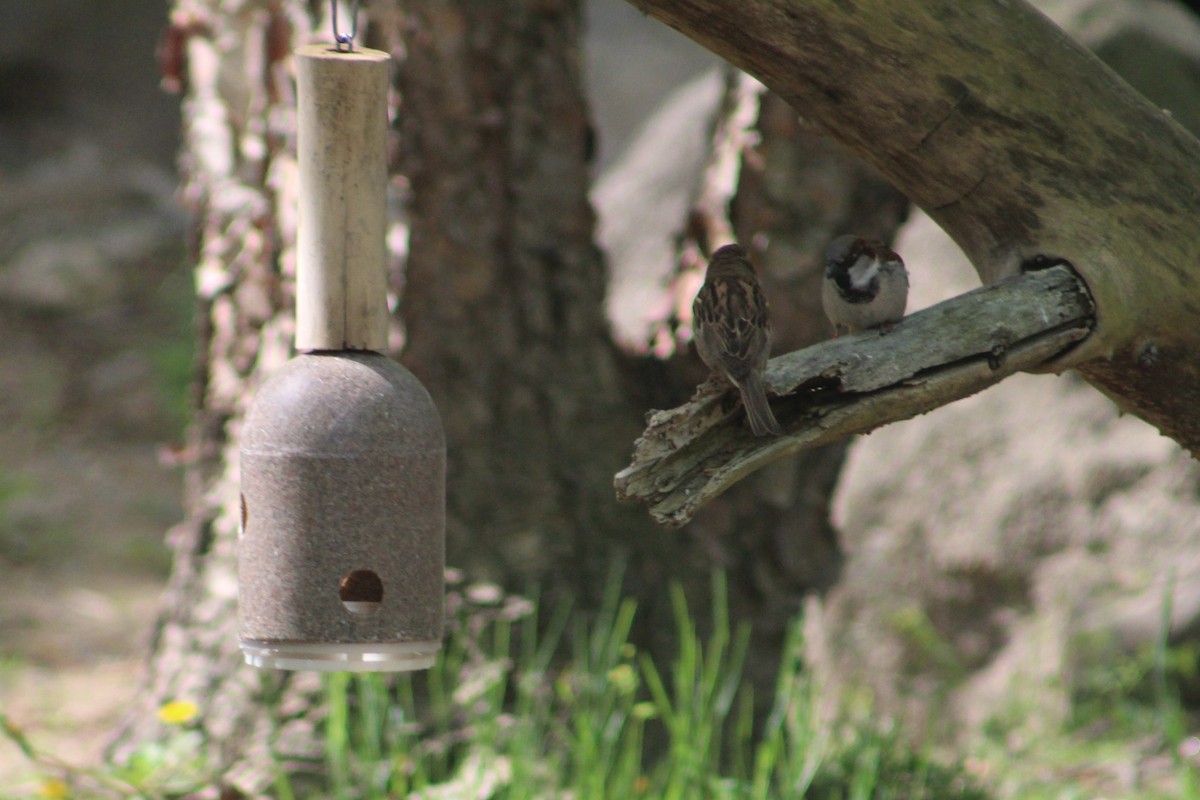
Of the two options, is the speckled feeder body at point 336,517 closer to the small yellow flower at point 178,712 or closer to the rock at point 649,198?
the small yellow flower at point 178,712

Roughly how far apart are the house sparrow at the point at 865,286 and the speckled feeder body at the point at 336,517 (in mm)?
827

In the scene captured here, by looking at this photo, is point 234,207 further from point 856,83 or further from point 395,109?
point 856,83

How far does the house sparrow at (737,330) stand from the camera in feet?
6.26

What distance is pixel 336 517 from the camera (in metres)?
2.03

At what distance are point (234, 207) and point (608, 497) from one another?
1.25m

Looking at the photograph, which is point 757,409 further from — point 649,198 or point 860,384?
point 649,198

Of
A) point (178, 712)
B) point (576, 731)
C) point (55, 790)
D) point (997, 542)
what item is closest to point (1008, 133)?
point (576, 731)

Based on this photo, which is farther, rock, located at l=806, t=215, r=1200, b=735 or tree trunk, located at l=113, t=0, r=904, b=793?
rock, located at l=806, t=215, r=1200, b=735

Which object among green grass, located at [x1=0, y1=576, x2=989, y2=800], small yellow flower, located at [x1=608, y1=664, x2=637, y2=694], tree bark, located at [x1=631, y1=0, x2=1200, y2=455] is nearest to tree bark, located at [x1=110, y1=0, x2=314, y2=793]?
green grass, located at [x1=0, y1=576, x2=989, y2=800]

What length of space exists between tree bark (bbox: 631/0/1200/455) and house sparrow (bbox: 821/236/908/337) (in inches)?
9.6

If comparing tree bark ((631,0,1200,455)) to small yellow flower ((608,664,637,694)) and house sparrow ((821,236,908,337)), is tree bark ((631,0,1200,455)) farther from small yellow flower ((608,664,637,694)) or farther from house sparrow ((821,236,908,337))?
small yellow flower ((608,664,637,694))

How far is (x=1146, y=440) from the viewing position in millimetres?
4918

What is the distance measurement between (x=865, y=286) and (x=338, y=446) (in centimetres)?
100

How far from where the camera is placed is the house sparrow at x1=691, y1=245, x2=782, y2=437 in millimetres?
1909
